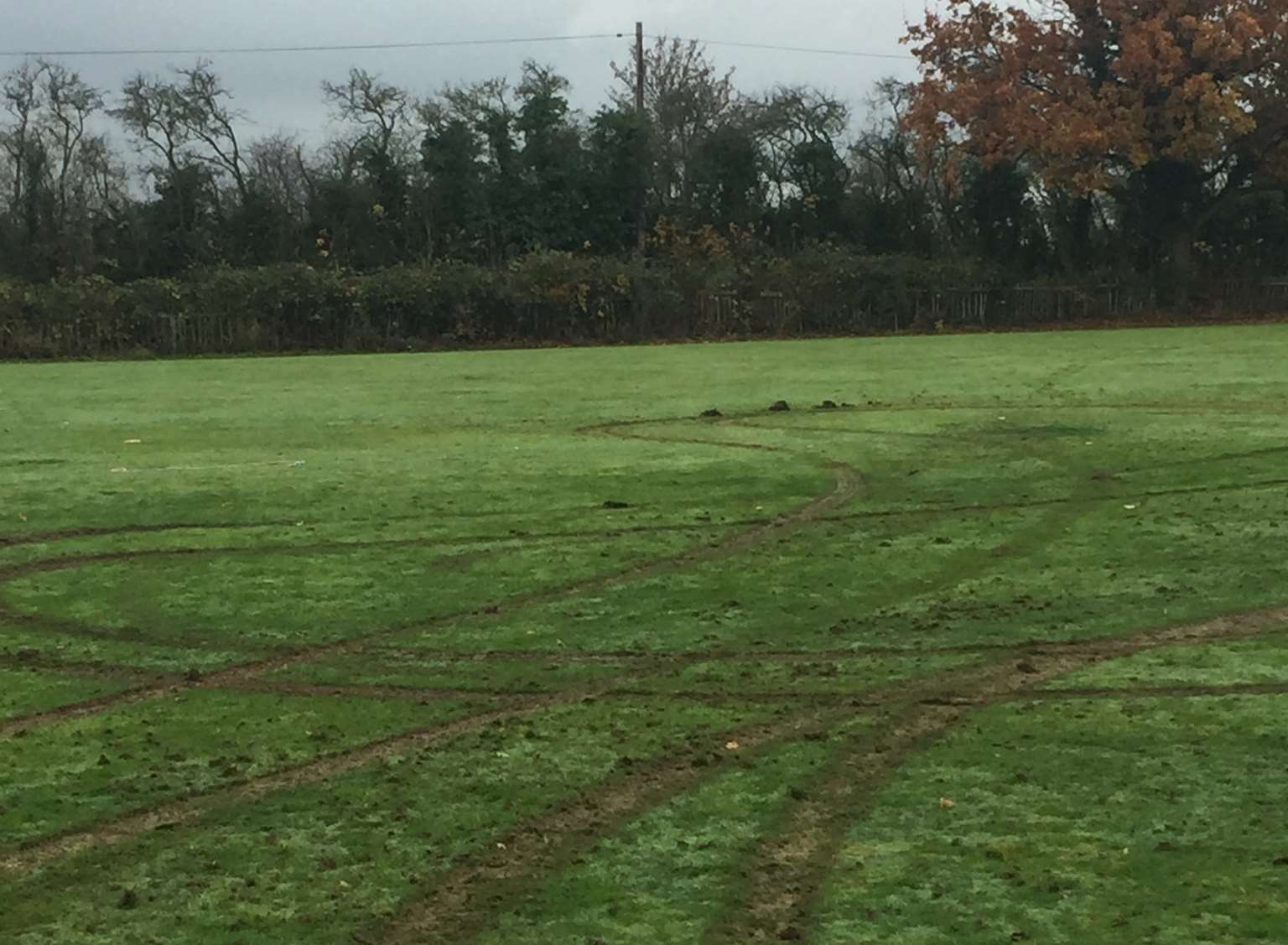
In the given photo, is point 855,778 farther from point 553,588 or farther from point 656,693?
point 553,588

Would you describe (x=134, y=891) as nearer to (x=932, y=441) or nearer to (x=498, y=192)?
(x=932, y=441)

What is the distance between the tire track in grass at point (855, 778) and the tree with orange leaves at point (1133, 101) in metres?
32.0

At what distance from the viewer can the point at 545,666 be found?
20.9 feet

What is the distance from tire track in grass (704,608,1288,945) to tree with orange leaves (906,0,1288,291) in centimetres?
3196

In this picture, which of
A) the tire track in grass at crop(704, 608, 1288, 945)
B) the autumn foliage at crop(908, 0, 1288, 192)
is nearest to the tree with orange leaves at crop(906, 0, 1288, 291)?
the autumn foliage at crop(908, 0, 1288, 192)

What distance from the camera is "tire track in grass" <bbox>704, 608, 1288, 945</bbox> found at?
12.5 ft

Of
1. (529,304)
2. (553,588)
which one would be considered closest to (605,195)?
(529,304)

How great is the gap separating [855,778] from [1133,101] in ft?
116

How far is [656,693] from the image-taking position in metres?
5.89

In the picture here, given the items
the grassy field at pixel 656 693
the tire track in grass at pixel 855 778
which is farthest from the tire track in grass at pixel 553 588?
the tire track in grass at pixel 855 778

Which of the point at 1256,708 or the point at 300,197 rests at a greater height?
the point at 300,197

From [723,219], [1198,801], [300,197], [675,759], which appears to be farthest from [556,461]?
[300,197]

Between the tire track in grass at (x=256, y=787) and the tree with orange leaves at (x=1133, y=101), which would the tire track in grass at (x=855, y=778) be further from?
the tree with orange leaves at (x=1133, y=101)

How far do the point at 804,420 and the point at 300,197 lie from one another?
35.9 meters
